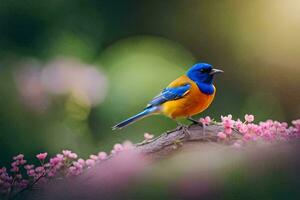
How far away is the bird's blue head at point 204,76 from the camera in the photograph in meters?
1.58

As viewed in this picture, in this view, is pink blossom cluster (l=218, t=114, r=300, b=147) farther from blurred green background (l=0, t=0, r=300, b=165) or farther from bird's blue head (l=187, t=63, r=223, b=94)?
blurred green background (l=0, t=0, r=300, b=165)

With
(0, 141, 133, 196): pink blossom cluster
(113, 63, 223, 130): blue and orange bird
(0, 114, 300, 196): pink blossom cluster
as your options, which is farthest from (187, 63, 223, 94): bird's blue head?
(0, 141, 133, 196): pink blossom cluster

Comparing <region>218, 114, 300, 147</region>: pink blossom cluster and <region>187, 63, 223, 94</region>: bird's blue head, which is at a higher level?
<region>187, 63, 223, 94</region>: bird's blue head

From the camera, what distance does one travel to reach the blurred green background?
6.23 feet

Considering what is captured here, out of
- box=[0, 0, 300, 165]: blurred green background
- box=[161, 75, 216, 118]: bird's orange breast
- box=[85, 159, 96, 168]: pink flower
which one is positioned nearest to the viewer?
box=[85, 159, 96, 168]: pink flower

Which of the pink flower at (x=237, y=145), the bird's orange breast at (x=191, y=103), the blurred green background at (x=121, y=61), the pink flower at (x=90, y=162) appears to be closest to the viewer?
the pink flower at (x=237, y=145)

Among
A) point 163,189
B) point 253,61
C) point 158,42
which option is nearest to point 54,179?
point 163,189

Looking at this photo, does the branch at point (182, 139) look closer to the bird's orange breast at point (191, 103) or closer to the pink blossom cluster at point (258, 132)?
the pink blossom cluster at point (258, 132)

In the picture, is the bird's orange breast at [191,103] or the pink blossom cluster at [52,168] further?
the bird's orange breast at [191,103]

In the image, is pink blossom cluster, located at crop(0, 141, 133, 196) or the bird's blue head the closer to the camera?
pink blossom cluster, located at crop(0, 141, 133, 196)

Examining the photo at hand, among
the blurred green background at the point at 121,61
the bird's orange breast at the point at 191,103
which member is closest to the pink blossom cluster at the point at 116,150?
the bird's orange breast at the point at 191,103

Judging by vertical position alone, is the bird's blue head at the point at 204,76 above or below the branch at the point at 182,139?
above

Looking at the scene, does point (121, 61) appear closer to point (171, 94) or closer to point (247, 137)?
point (171, 94)

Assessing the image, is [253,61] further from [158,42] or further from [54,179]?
Answer: [54,179]
